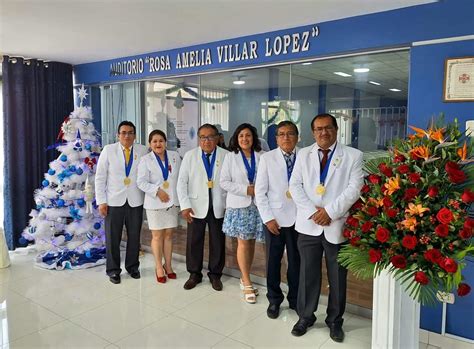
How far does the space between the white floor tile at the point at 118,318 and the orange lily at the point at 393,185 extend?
2.30m

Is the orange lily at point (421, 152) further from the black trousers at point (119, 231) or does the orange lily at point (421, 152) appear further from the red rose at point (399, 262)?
the black trousers at point (119, 231)

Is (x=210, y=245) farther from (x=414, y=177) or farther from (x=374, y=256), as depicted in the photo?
(x=414, y=177)

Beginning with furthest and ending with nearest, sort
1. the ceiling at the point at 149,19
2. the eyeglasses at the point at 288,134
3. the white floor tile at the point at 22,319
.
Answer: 1. the eyeglasses at the point at 288,134
2. the ceiling at the point at 149,19
3. the white floor tile at the point at 22,319

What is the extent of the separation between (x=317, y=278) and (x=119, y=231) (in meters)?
2.24

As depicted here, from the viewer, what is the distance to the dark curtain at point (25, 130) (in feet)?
17.4

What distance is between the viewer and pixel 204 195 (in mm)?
3906

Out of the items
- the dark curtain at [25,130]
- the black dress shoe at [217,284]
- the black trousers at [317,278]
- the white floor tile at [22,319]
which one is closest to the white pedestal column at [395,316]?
the black trousers at [317,278]

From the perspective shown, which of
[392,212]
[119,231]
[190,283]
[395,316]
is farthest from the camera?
[119,231]

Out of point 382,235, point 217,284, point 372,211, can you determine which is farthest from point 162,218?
point 382,235

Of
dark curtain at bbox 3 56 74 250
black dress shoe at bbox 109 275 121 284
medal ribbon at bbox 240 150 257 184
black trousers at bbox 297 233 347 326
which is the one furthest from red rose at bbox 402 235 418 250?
dark curtain at bbox 3 56 74 250

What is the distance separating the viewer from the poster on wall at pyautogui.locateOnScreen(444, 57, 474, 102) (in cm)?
288

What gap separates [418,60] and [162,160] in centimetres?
255

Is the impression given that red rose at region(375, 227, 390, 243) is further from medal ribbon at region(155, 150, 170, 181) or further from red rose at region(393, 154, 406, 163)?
medal ribbon at region(155, 150, 170, 181)

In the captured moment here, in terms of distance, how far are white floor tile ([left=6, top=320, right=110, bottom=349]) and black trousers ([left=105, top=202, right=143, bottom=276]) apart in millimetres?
1115
